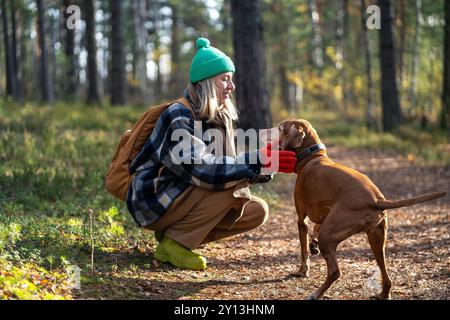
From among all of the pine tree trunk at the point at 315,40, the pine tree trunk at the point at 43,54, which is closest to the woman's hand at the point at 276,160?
the pine tree trunk at the point at 43,54

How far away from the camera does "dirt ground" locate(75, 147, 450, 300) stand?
436cm

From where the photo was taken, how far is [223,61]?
4.81 m

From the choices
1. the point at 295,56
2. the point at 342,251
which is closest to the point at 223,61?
the point at 342,251

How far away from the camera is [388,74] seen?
15.6m

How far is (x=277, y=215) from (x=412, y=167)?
5027 millimetres

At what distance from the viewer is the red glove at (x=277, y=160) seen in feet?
15.0

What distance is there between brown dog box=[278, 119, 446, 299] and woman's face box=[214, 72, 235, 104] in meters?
0.58

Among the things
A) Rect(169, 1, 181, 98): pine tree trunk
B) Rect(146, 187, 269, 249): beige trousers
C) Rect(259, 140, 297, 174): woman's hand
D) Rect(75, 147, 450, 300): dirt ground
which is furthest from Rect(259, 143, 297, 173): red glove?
Rect(169, 1, 181, 98): pine tree trunk

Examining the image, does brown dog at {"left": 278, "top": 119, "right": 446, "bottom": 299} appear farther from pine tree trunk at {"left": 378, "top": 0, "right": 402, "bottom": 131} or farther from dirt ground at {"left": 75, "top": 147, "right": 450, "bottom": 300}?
pine tree trunk at {"left": 378, "top": 0, "right": 402, "bottom": 131}

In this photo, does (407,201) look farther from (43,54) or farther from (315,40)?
(315,40)

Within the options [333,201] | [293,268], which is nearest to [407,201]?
[333,201]

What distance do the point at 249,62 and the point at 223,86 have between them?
536 cm

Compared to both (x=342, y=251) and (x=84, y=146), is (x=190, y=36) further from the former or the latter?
(x=342, y=251)
